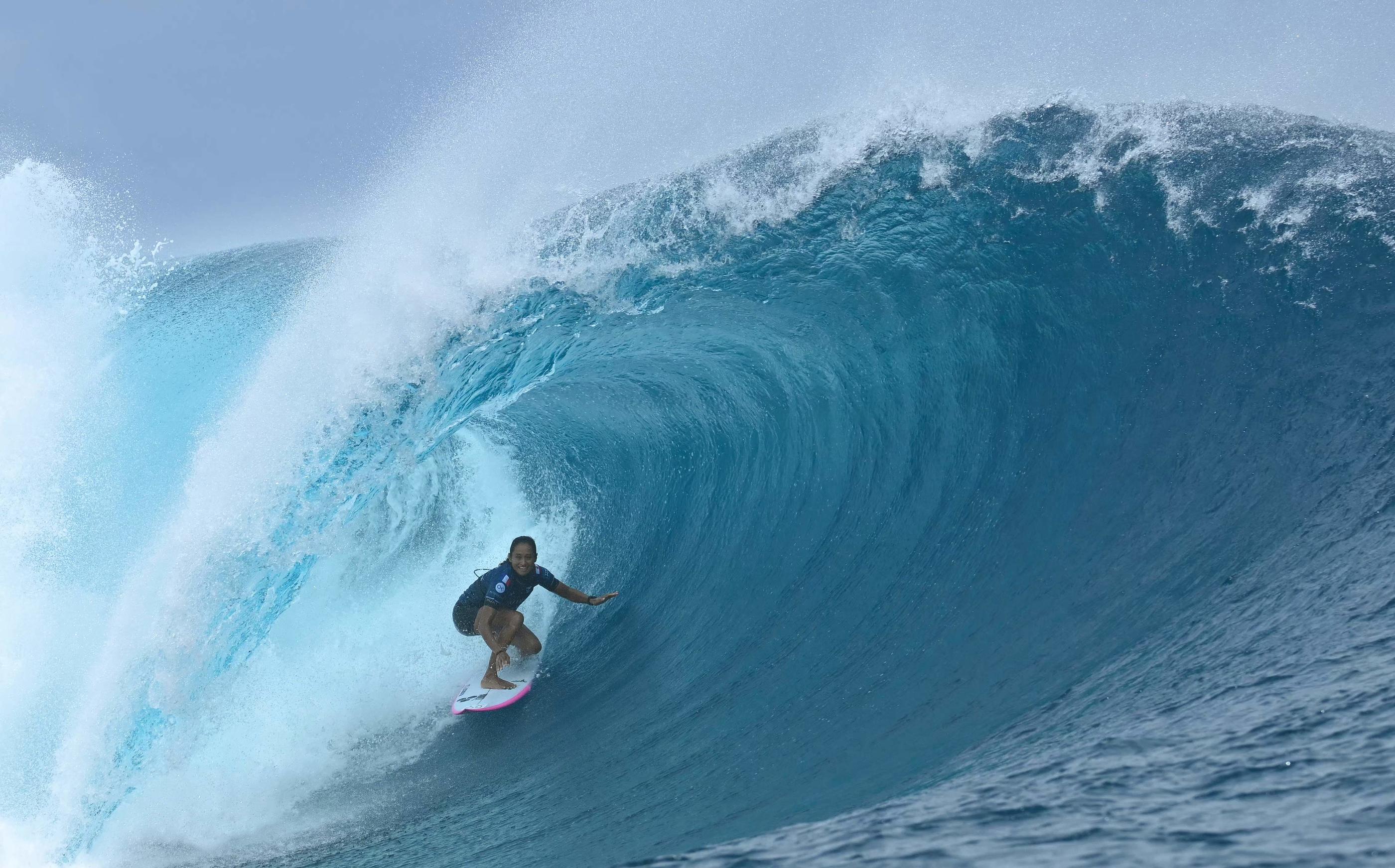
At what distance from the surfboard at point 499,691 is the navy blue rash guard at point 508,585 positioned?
559 millimetres

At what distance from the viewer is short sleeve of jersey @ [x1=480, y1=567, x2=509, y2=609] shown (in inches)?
253

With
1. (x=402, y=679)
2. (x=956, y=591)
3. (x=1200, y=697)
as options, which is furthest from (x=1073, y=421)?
(x=402, y=679)

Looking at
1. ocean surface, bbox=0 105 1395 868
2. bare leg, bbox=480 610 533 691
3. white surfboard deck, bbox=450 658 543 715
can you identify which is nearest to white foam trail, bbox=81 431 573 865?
ocean surface, bbox=0 105 1395 868

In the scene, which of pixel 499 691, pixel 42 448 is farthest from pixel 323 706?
pixel 42 448

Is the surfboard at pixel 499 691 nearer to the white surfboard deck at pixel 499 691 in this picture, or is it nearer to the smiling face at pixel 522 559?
the white surfboard deck at pixel 499 691

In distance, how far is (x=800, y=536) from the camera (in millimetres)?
6938

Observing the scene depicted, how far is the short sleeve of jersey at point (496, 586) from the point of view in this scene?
6.43 metres

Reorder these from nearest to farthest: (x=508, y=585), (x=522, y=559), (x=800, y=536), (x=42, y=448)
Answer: (x=522, y=559) < (x=508, y=585) < (x=800, y=536) < (x=42, y=448)

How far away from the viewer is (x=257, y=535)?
7254 mm

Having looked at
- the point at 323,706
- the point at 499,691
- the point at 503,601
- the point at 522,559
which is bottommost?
the point at 499,691

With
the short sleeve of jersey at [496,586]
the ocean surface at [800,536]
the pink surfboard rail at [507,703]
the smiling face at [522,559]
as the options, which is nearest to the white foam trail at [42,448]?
the ocean surface at [800,536]

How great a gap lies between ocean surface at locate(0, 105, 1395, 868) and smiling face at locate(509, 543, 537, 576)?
1004mm

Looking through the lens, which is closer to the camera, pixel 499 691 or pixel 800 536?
pixel 499 691

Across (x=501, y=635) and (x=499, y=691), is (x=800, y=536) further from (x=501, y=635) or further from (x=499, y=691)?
(x=499, y=691)
